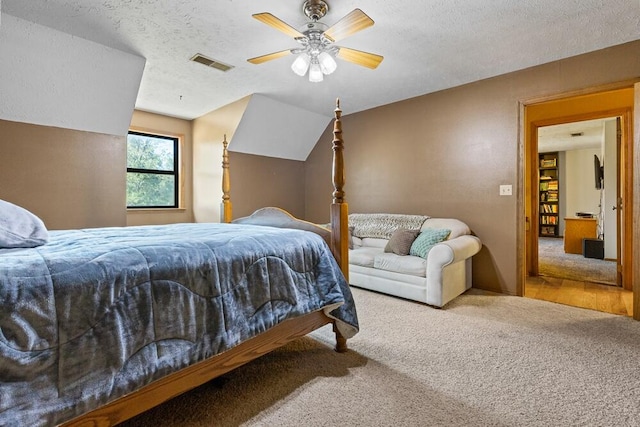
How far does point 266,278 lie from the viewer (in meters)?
1.63

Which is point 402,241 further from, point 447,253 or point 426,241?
point 447,253

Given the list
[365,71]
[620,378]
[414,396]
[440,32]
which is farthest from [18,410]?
[365,71]

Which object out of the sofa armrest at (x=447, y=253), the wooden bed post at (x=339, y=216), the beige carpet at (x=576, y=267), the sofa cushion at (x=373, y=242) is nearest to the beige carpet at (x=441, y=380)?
the wooden bed post at (x=339, y=216)

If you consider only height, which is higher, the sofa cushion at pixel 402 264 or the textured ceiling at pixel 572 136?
the textured ceiling at pixel 572 136

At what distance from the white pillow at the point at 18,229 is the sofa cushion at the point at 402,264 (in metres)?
2.77

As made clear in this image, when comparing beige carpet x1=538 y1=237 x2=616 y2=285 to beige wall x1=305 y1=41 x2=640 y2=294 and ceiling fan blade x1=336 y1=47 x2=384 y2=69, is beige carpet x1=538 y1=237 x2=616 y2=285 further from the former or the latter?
ceiling fan blade x1=336 y1=47 x2=384 y2=69

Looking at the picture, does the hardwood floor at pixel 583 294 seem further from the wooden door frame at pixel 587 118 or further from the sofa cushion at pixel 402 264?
the sofa cushion at pixel 402 264

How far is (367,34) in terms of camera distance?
2.58 meters

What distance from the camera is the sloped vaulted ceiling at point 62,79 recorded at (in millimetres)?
2520

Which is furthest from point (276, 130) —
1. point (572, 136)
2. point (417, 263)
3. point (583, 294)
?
point (572, 136)

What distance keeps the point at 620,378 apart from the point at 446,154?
2697 millimetres

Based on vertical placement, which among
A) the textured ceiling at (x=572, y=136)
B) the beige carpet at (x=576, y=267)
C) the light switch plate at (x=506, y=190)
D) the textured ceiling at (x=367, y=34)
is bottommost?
the beige carpet at (x=576, y=267)

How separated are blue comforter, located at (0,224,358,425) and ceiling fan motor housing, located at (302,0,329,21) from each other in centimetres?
167

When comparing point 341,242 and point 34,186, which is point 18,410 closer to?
point 341,242
